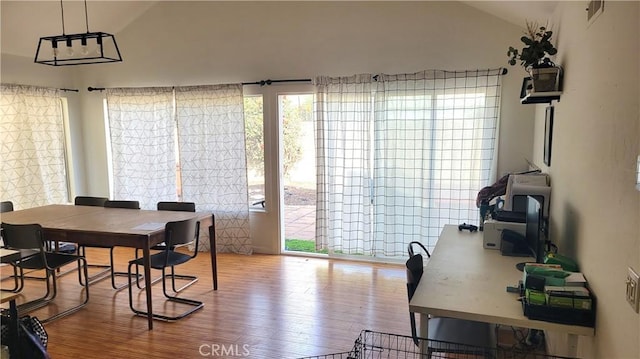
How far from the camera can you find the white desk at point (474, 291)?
1746mm

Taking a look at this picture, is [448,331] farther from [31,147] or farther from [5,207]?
[31,147]

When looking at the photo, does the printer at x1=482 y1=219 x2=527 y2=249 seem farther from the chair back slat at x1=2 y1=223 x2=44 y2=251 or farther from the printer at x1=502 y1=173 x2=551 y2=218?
the chair back slat at x1=2 y1=223 x2=44 y2=251

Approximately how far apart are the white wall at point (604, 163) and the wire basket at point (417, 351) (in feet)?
1.13

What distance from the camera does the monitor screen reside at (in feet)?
7.08

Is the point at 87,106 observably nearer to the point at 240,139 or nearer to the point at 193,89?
the point at 193,89

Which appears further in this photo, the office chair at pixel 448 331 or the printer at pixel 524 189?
the printer at pixel 524 189

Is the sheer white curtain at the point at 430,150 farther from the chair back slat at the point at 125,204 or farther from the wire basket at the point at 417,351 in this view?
the chair back slat at the point at 125,204

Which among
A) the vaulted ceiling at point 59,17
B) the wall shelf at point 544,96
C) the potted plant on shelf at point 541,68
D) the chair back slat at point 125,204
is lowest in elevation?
the chair back slat at point 125,204

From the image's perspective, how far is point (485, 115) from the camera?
4180 mm

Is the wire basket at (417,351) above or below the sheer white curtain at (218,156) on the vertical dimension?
below

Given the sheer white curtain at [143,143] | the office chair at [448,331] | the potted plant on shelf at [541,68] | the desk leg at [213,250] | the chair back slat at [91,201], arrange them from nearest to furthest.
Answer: the office chair at [448,331]
the potted plant on shelf at [541,68]
the desk leg at [213,250]
the chair back slat at [91,201]
the sheer white curtain at [143,143]

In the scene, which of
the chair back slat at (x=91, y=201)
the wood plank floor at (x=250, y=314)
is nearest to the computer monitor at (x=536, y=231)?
the wood plank floor at (x=250, y=314)

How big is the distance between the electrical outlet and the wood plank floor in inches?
79.7

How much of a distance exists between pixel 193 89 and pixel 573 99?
13.8 ft
